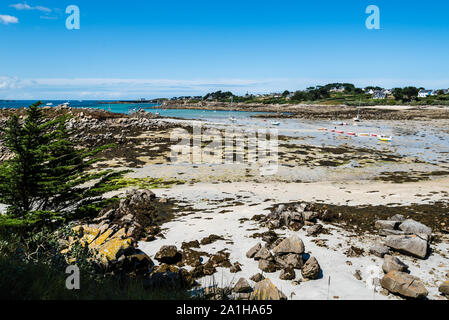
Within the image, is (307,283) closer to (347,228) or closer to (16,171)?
(347,228)

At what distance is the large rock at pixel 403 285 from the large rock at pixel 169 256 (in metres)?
6.14

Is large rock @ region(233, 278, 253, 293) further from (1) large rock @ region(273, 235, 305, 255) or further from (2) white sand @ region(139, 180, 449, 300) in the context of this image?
(1) large rock @ region(273, 235, 305, 255)

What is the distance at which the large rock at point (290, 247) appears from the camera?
325 inches

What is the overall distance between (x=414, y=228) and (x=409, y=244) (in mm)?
1649

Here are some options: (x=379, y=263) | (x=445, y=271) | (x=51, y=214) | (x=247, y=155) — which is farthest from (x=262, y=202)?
(x=247, y=155)

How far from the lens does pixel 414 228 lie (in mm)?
9703

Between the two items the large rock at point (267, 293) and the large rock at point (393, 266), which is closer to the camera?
the large rock at point (267, 293)

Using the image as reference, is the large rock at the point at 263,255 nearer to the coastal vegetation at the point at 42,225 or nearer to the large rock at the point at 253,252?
the large rock at the point at 253,252

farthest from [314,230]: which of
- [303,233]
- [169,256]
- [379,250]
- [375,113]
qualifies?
[375,113]

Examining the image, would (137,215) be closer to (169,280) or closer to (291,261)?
(169,280)

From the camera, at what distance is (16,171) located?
8.23 meters

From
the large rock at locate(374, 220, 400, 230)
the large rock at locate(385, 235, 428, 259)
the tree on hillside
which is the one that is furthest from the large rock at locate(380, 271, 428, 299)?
the tree on hillside

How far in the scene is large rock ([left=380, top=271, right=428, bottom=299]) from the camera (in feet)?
20.2

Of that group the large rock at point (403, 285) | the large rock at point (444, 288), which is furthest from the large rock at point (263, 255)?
the large rock at point (444, 288)
